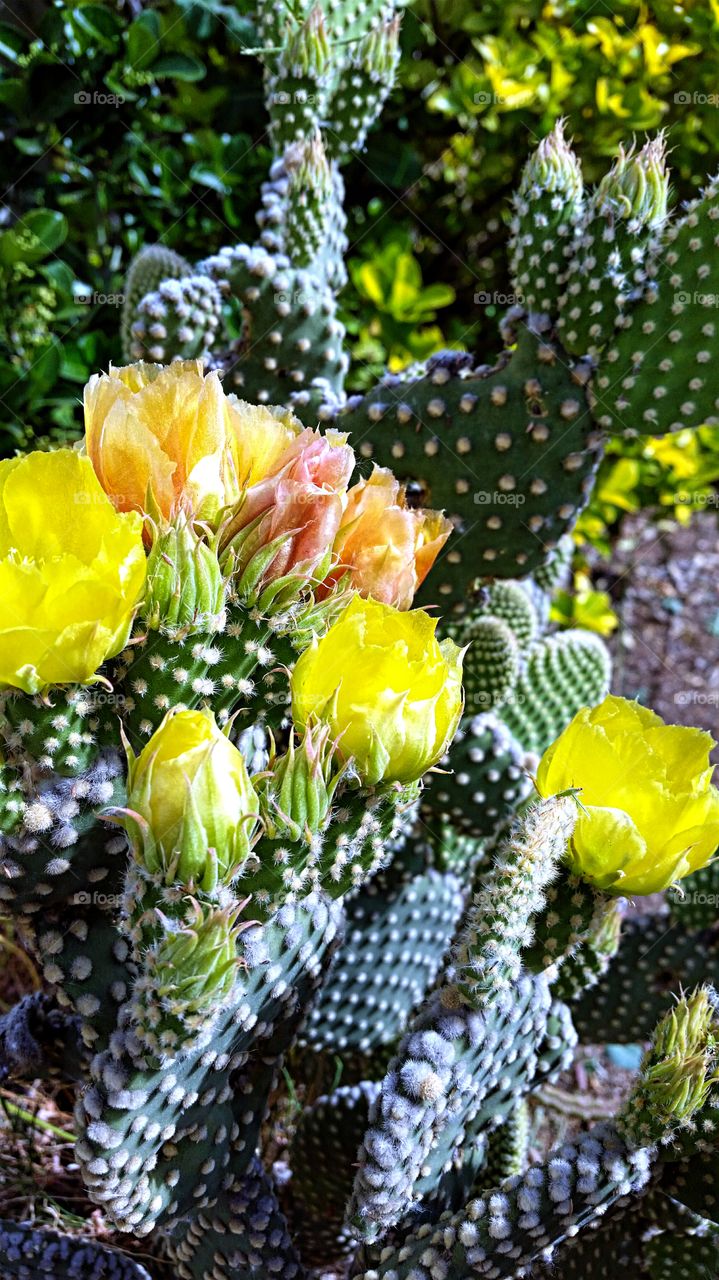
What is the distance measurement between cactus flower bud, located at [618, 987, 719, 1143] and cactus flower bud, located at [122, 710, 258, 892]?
339 millimetres

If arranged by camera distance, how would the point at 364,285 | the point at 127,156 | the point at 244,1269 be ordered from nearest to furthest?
the point at 244,1269, the point at 127,156, the point at 364,285

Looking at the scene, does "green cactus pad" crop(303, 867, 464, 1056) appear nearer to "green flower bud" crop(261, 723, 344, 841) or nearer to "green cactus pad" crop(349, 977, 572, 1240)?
"green cactus pad" crop(349, 977, 572, 1240)

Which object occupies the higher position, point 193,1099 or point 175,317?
point 175,317

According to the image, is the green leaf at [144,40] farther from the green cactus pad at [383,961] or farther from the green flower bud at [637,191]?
the green cactus pad at [383,961]

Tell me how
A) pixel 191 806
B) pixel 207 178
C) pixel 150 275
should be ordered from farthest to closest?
pixel 207 178 → pixel 150 275 → pixel 191 806

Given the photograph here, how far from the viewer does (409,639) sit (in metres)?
0.59

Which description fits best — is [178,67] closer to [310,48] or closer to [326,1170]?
[310,48]

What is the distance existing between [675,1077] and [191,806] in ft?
1.25

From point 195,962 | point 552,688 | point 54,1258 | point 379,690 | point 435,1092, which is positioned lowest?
point 54,1258

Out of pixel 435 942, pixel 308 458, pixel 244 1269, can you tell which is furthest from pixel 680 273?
pixel 244 1269

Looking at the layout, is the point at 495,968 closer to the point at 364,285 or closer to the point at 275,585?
the point at 275,585

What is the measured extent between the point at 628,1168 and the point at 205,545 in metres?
0.49

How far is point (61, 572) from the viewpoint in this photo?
1.74 feet

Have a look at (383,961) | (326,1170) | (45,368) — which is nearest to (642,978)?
(383,961)
